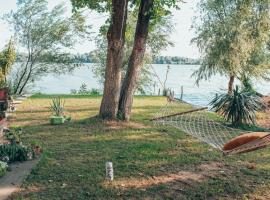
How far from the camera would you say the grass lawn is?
18.2ft

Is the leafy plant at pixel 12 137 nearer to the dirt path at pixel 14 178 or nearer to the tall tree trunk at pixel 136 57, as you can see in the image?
the dirt path at pixel 14 178

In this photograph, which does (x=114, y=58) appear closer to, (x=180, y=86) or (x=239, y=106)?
(x=239, y=106)

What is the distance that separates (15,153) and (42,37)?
19945mm

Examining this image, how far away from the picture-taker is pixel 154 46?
30.9m

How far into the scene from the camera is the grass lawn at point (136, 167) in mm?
5555

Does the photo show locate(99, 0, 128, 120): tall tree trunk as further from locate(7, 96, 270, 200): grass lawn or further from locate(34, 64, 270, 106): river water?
locate(34, 64, 270, 106): river water

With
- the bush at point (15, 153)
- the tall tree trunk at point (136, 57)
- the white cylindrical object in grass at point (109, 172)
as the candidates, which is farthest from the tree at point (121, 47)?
the white cylindrical object in grass at point (109, 172)

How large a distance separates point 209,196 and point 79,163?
265 cm

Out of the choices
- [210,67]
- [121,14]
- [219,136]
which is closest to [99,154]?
[219,136]

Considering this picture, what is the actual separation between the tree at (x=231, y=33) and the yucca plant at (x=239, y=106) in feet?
31.1

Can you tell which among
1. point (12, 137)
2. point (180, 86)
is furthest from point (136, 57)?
point (180, 86)

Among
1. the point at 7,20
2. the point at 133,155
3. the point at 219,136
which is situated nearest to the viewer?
the point at 133,155

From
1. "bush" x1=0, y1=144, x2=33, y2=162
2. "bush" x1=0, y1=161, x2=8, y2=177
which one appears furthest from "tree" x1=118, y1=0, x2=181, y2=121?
"bush" x1=0, y1=161, x2=8, y2=177

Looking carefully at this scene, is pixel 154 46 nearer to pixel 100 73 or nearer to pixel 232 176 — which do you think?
pixel 100 73
